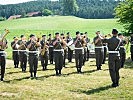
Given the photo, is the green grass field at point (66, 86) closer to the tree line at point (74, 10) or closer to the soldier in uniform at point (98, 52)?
the soldier in uniform at point (98, 52)

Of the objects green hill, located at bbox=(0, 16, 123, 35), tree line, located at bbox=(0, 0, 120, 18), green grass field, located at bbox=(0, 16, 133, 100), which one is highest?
tree line, located at bbox=(0, 0, 120, 18)

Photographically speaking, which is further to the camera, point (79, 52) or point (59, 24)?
point (59, 24)

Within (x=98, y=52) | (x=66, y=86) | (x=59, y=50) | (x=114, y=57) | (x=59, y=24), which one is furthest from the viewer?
(x=59, y=24)

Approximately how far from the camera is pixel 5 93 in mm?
13961

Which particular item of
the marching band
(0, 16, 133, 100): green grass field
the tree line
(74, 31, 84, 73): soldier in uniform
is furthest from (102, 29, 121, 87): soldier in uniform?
the tree line

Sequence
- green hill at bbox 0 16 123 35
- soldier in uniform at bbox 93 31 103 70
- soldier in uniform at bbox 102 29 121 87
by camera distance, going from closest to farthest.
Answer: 1. soldier in uniform at bbox 102 29 121 87
2. soldier in uniform at bbox 93 31 103 70
3. green hill at bbox 0 16 123 35

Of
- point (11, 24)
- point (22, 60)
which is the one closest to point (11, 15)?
point (11, 24)

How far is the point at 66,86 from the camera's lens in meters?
15.5

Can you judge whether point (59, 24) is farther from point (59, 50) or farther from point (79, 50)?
point (59, 50)

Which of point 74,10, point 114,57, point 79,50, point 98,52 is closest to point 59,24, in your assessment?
point 74,10

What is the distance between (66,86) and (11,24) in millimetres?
86293

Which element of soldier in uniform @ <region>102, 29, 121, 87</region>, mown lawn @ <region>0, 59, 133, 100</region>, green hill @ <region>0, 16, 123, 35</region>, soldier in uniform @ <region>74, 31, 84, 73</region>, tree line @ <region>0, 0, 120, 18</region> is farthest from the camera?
tree line @ <region>0, 0, 120, 18</region>

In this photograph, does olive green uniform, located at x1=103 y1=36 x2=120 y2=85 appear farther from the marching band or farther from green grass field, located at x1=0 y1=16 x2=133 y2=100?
green grass field, located at x1=0 y1=16 x2=133 y2=100

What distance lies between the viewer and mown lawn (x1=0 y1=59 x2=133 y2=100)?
13500mm
